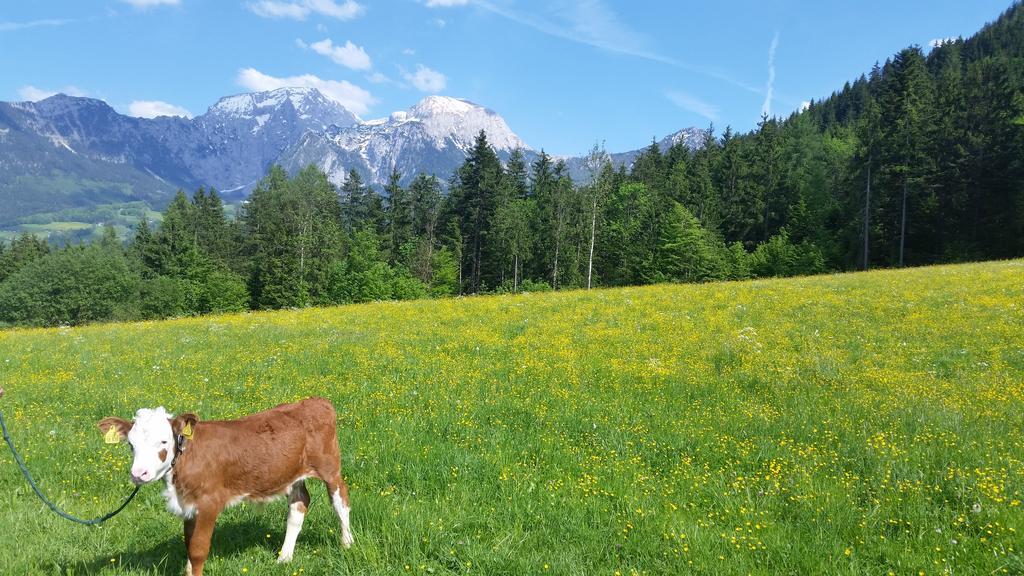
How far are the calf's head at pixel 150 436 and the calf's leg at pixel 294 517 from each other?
1.32m

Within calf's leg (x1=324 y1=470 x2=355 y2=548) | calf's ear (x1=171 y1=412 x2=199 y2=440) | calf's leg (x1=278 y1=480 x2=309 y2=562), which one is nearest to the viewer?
calf's ear (x1=171 y1=412 x2=199 y2=440)

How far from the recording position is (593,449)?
778 cm

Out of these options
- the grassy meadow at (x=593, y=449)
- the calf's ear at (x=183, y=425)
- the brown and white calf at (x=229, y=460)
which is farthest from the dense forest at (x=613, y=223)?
the calf's ear at (x=183, y=425)

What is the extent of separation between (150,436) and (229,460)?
31.0 inches

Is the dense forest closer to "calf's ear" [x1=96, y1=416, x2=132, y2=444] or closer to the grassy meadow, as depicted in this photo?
the grassy meadow

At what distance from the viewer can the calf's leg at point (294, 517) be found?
4957mm

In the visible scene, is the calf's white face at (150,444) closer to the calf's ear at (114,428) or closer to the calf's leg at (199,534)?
the calf's ear at (114,428)

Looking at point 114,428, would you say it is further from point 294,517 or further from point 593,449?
point 593,449

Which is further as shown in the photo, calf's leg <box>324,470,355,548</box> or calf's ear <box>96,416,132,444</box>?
calf's leg <box>324,470,355,548</box>

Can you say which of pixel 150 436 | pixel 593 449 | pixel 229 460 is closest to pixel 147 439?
pixel 150 436

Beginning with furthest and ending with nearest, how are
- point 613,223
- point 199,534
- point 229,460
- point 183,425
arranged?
point 613,223 → point 229,460 → point 199,534 → point 183,425

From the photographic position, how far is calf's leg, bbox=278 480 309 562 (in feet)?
16.3

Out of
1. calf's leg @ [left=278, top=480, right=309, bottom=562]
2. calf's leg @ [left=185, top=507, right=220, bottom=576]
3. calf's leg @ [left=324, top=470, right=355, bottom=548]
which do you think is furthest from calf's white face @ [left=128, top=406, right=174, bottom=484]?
calf's leg @ [left=324, top=470, right=355, bottom=548]

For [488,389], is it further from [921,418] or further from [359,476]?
[921,418]
